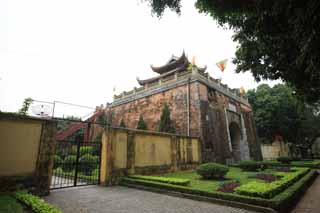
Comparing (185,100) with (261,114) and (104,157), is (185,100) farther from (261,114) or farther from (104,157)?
(261,114)

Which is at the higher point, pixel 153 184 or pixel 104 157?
pixel 104 157

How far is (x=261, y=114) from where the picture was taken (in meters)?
27.5

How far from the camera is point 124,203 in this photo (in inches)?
219

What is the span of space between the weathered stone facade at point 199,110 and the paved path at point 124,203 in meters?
9.15

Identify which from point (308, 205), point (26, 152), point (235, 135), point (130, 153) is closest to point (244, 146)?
point (235, 135)

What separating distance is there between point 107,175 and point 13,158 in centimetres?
382

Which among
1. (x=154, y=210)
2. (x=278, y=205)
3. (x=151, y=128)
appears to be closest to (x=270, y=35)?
(x=278, y=205)

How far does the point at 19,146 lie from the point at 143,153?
6052 mm

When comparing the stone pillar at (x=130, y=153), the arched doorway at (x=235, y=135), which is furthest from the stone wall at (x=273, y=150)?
the stone pillar at (x=130, y=153)

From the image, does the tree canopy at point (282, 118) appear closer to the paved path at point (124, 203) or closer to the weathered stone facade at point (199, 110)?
the weathered stone facade at point (199, 110)

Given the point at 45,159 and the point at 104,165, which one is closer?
the point at 45,159

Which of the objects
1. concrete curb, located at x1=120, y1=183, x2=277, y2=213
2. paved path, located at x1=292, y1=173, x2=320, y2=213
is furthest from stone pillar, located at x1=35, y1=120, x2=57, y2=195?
paved path, located at x1=292, y1=173, x2=320, y2=213

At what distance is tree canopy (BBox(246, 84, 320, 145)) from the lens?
82.7 ft

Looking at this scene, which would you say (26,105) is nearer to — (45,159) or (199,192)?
(45,159)
